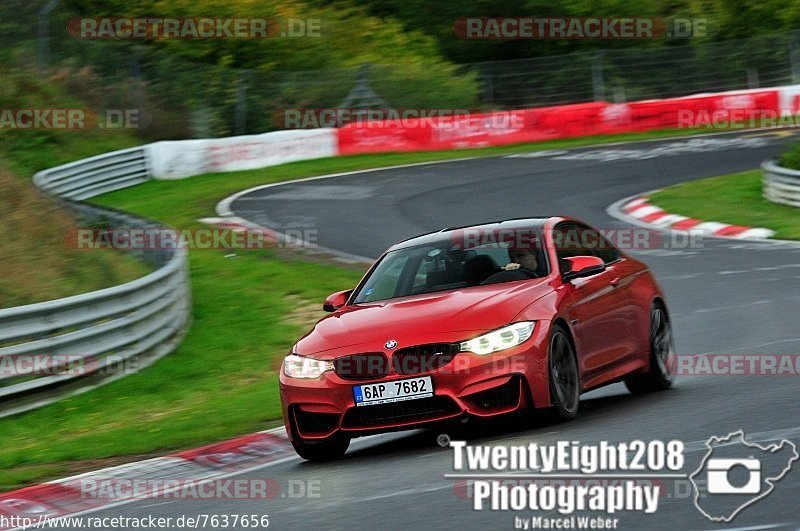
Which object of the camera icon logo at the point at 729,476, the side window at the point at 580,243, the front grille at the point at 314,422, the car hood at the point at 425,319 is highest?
the side window at the point at 580,243

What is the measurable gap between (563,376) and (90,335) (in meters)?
5.87

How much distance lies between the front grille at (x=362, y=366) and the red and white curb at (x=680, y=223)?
497 inches

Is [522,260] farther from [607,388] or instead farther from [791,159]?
[791,159]

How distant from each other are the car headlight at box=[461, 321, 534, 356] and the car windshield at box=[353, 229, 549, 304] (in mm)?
905

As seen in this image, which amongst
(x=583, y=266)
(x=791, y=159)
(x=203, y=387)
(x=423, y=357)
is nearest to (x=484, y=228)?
(x=583, y=266)

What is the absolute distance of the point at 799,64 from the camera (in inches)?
1550

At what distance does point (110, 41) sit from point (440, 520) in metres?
38.0

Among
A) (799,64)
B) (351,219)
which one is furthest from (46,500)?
(799,64)

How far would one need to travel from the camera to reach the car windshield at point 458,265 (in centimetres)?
960

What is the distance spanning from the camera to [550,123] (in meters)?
36.2

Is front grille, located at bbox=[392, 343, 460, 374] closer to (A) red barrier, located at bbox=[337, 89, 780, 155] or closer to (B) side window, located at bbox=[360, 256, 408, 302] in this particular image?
(B) side window, located at bbox=[360, 256, 408, 302]

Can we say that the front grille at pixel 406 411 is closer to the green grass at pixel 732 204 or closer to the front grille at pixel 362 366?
the front grille at pixel 362 366

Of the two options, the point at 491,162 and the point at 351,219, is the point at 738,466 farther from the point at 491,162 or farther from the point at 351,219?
the point at 491,162

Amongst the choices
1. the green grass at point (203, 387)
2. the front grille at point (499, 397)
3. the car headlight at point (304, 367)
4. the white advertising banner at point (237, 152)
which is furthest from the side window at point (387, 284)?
the white advertising banner at point (237, 152)
